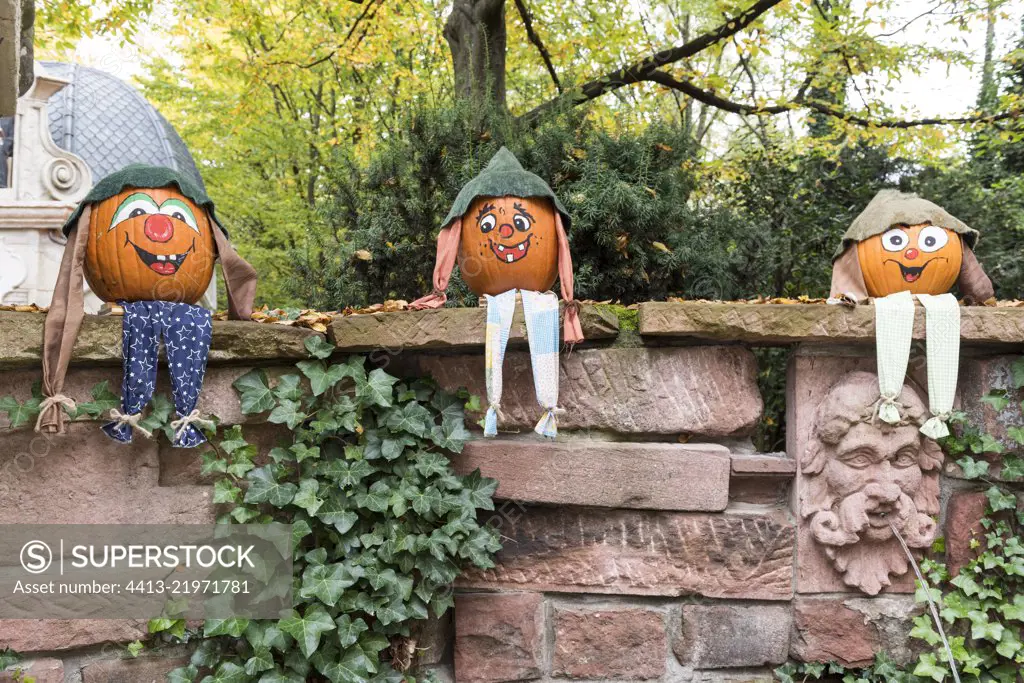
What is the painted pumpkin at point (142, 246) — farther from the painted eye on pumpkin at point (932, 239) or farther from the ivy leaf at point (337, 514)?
the painted eye on pumpkin at point (932, 239)

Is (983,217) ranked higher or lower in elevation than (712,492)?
higher

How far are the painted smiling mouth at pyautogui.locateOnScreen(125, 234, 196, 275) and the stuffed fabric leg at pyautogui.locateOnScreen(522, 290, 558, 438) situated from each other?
3.71ft

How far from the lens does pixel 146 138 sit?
25.8 feet

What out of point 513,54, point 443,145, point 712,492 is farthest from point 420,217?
point 513,54

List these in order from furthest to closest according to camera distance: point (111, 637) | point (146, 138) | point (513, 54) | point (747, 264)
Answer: point (146, 138), point (513, 54), point (747, 264), point (111, 637)

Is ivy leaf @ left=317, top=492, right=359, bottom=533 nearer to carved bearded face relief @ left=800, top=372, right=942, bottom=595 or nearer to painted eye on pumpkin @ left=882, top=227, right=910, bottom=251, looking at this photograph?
carved bearded face relief @ left=800, top=372, right=942, bottom=595

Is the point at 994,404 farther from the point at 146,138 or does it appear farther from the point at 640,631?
the point at 146,138

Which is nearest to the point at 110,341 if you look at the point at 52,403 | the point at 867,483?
the point at 52,403

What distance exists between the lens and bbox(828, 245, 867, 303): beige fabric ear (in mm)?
2820

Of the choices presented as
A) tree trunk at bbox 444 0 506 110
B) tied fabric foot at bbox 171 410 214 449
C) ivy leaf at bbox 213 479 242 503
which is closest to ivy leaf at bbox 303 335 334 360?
tied fabric foot at bbox 171 410 214 449

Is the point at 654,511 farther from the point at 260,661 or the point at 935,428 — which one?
the point at 260,661

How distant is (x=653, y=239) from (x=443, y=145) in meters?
1.34

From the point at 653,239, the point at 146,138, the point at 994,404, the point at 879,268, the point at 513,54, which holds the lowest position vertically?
the point at 994,404

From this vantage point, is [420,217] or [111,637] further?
[420,217]
